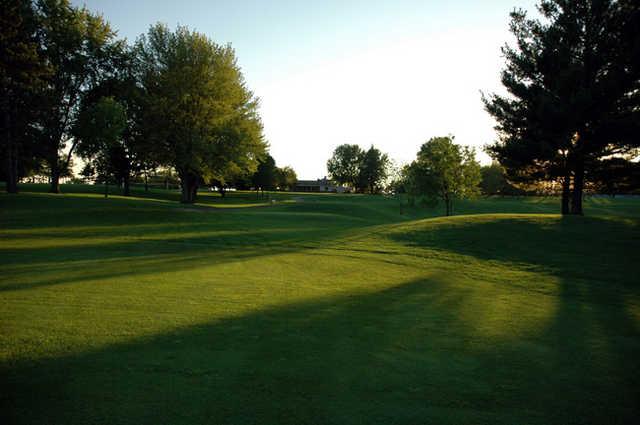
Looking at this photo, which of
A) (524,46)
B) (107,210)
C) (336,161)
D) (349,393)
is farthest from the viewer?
(336,161)

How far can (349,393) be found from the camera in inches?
169

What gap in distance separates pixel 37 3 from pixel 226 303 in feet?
150

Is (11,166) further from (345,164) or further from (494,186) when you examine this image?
(345,164)

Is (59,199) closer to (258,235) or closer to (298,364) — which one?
(258,235)

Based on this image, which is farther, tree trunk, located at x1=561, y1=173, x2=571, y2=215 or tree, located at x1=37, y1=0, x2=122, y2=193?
tree, located at x1=37, y1=0, x2=122, y2=193

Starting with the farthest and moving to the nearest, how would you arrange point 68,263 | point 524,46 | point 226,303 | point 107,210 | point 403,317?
1. point 107,210
2. point 524,46
3. point 68,263
4. point 226,303
5. point 403,317

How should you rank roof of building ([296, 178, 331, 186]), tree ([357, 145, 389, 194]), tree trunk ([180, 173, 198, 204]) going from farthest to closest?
1. roof of building ([296, 178, 331, 186])
2. tree ([357, 145, 389, 194])
3. tree trunk ([180, 173, 198, 204])

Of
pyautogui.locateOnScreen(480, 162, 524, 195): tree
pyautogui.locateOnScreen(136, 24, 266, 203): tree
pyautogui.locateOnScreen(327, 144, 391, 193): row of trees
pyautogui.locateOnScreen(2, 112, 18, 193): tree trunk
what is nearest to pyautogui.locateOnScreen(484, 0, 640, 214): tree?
pyautogui.locateOnScreen(136, 24, 266, 203): tree

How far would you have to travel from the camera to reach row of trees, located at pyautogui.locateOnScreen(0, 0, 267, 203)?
33844 millimetres

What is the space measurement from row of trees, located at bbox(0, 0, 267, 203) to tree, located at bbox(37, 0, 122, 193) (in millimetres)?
99

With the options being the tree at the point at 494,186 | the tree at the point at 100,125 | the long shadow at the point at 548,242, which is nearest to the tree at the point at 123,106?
the tree at the point at 100,125

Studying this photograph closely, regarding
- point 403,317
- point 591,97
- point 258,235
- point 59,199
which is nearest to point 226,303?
point 403,317

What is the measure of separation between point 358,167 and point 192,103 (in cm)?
10661

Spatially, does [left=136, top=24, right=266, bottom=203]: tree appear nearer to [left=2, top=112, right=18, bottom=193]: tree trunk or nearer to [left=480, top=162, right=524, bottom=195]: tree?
[left=2, top=112, right=18, bottom=193]: tree trunk
